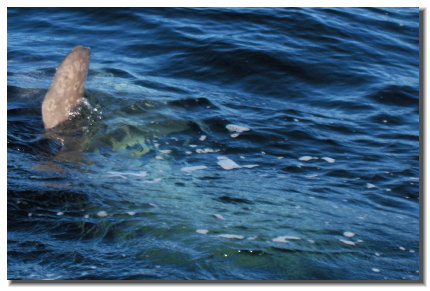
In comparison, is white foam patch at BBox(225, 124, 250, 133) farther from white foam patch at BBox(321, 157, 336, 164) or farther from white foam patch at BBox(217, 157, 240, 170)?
white foam patch at BBox(321, 157, 336, 164)

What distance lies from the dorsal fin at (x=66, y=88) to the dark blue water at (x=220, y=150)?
24 cm

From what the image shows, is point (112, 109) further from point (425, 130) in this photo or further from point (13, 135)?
point (425, 130)

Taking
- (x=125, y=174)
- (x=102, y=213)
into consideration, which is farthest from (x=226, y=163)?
(x=102, y=213)

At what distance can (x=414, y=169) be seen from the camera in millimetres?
6086

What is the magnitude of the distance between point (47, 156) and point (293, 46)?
5.28 meters

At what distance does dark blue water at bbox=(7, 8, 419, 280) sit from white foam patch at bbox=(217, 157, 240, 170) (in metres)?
0.02

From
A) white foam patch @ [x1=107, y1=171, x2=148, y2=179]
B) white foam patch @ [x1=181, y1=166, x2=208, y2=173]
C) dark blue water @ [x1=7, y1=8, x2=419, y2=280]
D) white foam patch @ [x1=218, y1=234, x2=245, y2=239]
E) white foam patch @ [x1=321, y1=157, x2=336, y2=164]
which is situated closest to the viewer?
dark blue water @ [x1=7, y1=8, x2=419, y2=280]

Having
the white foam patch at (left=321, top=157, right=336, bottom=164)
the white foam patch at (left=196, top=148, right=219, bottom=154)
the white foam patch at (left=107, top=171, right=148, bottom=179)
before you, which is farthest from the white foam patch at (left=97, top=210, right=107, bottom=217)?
the white foam patch at (left=321, top=157, right=336, bottom=164)

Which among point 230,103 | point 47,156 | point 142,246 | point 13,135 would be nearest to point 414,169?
point 230,103

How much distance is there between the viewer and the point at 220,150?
20.6 feet

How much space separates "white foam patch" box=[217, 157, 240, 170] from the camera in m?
5.88

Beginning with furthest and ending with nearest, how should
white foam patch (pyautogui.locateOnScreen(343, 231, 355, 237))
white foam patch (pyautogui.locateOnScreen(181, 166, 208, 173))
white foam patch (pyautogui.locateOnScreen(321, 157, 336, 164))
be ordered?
white foam patch (pyautogui.locateOnScreen(321, 157, 336, 164)) < white foam patch (pyautogui.locateOnScreen(181, 166, 208, 173)) < white foam patch (pyautogui.locateOnScreen(343, 231, 355, 237))

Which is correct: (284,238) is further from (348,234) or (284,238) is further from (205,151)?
(205,151)

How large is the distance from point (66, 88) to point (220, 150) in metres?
1.78
